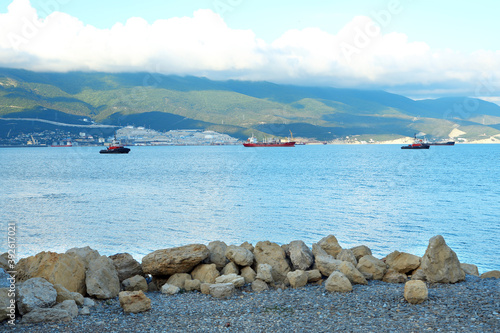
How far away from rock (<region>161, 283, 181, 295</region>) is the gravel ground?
354 mm

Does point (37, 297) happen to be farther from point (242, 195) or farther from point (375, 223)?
point (242, 195)

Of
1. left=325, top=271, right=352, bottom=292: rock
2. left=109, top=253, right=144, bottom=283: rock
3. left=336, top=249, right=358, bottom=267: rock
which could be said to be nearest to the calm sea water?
left=109, top=253, right=144, bottom=283: rock

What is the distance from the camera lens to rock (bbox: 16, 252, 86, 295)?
37.0 ft

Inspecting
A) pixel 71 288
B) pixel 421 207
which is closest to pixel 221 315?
pixel 71 288

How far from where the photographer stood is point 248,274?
13234mm

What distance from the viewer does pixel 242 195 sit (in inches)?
1698

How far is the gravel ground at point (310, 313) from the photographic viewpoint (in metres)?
9.09

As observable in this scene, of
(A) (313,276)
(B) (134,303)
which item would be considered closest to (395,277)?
(A) (313,276)

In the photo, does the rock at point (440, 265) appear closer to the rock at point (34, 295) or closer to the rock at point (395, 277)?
the rock at point (395, 277)

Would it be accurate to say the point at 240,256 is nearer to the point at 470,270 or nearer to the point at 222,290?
the point at 222,290

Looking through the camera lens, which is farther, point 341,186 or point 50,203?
point 341,186

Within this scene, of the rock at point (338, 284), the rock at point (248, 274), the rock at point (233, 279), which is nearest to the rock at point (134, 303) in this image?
the rock at point (233, 279)

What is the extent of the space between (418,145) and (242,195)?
175193 mm

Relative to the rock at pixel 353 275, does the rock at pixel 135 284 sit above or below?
below
